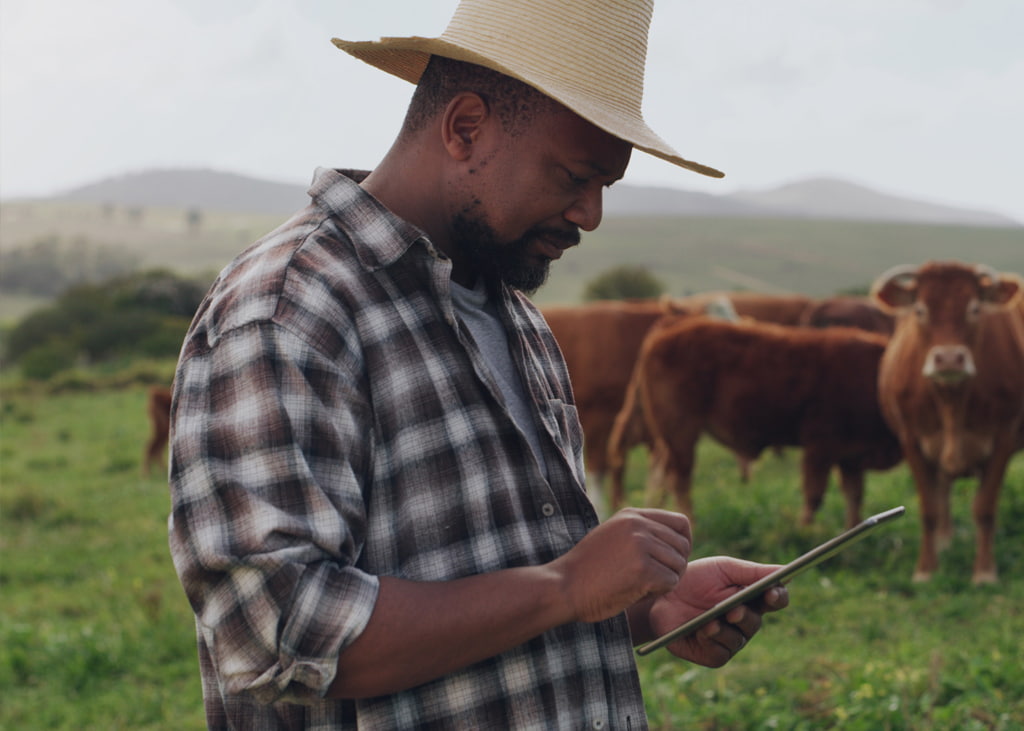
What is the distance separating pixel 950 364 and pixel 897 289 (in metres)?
0.78

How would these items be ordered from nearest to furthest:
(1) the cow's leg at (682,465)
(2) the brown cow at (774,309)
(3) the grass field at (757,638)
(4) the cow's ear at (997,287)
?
(3) the grass field at (757,638) → (4) the cow's ear at (997,287) → (1) the cow's leg at (682,465) → (2) the brown cow at (774,309)

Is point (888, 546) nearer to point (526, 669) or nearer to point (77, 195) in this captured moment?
point (526, 669)

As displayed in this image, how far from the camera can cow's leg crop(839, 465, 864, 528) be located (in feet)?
26.0

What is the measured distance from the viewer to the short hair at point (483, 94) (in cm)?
166

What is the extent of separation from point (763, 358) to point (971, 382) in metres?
1.83

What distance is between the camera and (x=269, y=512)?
135 centimetres

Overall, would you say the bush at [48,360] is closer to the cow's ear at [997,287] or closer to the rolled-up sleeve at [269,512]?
the cow's ear at [997,287]

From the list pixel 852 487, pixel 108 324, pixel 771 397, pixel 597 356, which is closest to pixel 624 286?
pixel 108 324

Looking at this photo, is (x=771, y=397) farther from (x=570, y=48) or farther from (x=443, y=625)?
(x=443, y=625)

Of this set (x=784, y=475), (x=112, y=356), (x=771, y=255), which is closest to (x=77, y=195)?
(x=771, y=255)

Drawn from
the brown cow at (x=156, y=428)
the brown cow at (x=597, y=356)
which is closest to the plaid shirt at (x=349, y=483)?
the brown cow at (x=597, y=356)

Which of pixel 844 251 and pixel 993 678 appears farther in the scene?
pixel 844 251

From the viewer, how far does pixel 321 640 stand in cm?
136

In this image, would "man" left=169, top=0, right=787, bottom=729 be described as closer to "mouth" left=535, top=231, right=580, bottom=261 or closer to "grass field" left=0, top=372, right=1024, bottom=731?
"mouth" left=535, top=231, right=580, bottom=261
